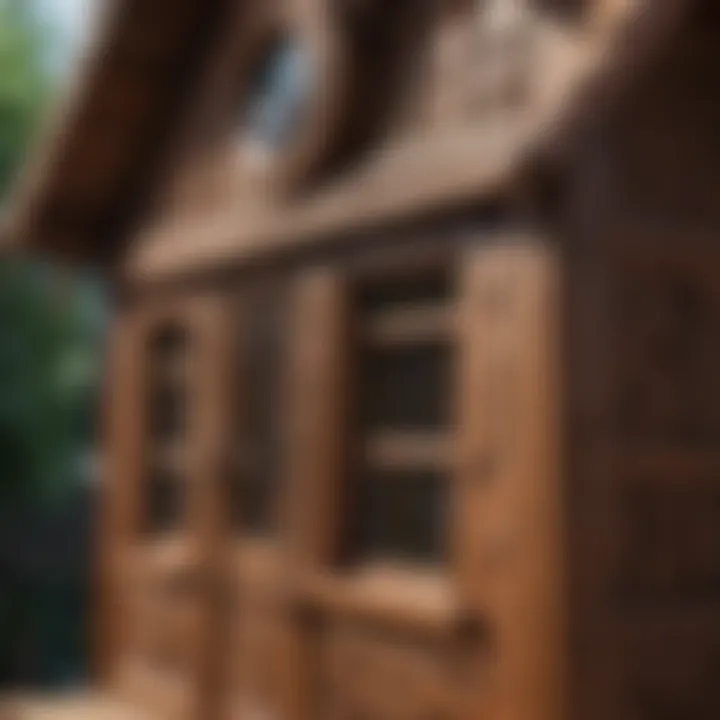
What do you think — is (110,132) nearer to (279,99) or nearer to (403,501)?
(279,99)

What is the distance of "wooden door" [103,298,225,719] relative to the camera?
2932 millimetres

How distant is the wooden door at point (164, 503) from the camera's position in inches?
115

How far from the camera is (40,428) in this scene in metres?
4.96

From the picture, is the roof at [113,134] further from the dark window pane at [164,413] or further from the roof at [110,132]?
the dark window pane at [164,413]

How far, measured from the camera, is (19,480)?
5012mm

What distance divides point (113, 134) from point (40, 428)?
1909mm

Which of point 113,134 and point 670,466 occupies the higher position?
point 113,134

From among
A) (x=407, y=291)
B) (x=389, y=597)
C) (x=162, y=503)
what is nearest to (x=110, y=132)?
(x=162, y=503)

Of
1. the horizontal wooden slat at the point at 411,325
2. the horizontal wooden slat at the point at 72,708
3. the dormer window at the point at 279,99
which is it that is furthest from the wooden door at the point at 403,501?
the horizontal wooden slat at the point at 72,708

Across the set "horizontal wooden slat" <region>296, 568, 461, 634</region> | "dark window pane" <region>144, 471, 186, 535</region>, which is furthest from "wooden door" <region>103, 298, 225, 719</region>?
"horizontal wooden slat" <region>296, 568, 461, 634</region>

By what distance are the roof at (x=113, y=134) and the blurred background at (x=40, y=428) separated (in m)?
1.45

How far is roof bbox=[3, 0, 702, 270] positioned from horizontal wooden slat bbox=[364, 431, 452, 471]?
1.11 metres

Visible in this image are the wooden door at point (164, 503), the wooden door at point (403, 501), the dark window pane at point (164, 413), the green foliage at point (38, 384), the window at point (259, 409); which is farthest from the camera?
the green foliage at point (38, 384)

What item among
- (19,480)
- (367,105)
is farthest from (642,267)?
(19,480)
